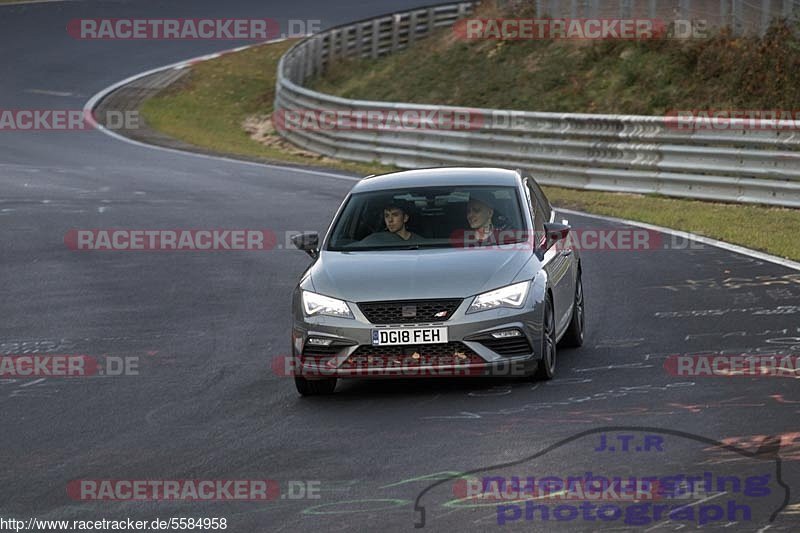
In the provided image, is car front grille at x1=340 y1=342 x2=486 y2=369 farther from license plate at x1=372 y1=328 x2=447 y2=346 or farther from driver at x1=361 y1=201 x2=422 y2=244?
driver at x1=361 y1=201 x2=422 y2=244

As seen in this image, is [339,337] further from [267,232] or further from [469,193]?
[267,232]

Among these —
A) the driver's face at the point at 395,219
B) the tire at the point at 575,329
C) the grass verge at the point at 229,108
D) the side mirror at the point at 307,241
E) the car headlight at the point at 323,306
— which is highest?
the driver's face at the point at 395,219

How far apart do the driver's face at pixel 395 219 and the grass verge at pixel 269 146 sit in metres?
6.62

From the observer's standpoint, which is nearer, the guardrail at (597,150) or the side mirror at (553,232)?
the side mirror at (553,232)

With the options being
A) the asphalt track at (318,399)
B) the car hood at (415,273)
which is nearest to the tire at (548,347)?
the asphalt track at (318,399)

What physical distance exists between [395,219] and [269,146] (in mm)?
22290

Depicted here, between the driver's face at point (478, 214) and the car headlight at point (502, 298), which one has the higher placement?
the driver's face at point (478, 214)

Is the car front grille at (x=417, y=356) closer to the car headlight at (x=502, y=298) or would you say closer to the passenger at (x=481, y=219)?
the car headlight at (x=502, y=298)

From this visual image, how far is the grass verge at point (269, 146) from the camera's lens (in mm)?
19188

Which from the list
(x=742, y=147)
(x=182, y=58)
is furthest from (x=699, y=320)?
(x=182, y=58)

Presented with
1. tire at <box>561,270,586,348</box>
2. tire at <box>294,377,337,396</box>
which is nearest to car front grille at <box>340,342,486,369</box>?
tire at <box>294,377,337,396</box>

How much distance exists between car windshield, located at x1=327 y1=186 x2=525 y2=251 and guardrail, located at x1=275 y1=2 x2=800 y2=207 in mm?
10305

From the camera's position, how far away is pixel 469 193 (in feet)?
38.6

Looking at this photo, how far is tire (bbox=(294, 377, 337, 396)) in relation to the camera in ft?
34.6
